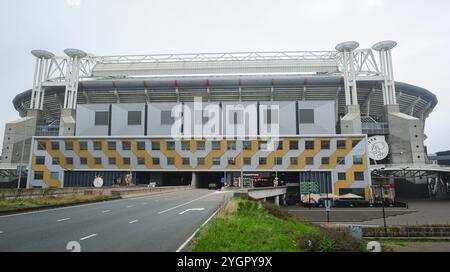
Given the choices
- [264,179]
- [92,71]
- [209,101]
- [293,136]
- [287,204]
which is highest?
[92,71]

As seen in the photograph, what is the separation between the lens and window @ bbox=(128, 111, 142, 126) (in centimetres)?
7650

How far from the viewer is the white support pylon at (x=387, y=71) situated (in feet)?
262

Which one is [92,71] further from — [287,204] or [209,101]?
[287,204]

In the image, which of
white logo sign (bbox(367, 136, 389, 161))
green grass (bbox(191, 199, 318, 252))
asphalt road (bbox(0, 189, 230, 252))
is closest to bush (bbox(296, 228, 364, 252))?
green grass (bbox(191, 199, 318, 252))

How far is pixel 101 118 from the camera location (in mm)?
76812

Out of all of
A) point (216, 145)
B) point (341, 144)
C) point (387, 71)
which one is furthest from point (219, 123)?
point (387, 71)

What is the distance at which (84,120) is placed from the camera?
7694cm

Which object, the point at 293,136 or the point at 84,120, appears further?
the point at 84,120

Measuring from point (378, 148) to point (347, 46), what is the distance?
90.7 ft

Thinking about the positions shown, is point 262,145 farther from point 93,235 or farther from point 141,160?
point 93,235

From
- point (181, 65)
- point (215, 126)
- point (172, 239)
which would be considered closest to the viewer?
point (172, 239)

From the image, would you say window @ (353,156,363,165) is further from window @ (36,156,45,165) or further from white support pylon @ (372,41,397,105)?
window @ (36,156,45,165)

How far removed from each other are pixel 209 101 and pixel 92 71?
1392 inches
